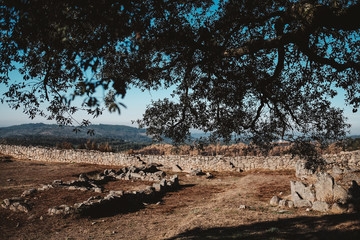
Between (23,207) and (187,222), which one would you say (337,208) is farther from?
(23,207)

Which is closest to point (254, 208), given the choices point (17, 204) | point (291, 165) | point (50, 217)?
point (50, 217)

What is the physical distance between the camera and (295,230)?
21.4 feet

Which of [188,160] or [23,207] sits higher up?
[188,160]

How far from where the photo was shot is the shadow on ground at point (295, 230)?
19.4 ft

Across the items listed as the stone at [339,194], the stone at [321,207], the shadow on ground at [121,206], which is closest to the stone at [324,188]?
the stone at [339,194]

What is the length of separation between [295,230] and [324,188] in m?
4.17

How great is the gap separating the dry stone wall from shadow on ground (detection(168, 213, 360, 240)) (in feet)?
26.5

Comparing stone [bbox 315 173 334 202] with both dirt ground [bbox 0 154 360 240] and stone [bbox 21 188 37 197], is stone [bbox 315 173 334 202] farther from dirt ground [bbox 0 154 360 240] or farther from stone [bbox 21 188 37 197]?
stone [bbox 21 188 37 197]

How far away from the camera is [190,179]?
1984cm

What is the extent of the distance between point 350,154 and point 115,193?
19.6m

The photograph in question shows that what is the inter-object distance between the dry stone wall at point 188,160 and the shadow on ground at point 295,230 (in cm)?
807

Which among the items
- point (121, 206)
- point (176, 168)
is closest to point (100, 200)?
point (121, 206)

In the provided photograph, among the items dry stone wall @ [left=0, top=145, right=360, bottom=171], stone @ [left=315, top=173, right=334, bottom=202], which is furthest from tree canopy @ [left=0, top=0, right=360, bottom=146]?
dry stone wall @ [left=0, top=145, right=360, bottom=171]

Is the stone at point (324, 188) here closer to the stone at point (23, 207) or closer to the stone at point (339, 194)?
the stone at point (339, 194)
